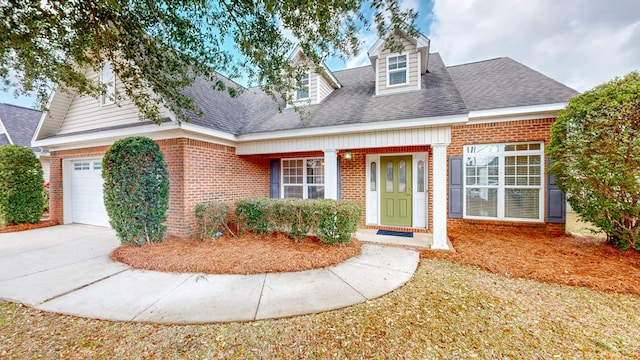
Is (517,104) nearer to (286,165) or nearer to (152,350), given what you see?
(286,165)

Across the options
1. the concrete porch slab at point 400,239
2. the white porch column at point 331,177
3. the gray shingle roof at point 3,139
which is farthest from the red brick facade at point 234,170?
the gray shingle roof at point 3,139

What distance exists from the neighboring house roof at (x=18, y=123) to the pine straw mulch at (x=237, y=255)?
15.3 m

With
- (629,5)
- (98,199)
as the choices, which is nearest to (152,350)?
(98,199)

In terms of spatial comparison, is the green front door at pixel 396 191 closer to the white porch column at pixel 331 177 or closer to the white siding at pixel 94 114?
the white porch column at pixel 331 177

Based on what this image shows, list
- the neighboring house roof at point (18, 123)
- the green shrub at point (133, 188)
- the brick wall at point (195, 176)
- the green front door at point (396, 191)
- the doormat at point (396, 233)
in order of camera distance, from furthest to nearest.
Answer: the neighboring house roof at point (18, 123), the green front door at point (396, 191), the doormat at point (396, 233), the brick wall at point (195, 176), the green shrub at point (133, 188)

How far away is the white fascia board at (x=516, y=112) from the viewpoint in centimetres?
604

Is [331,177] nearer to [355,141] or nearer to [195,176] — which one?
[355,141]

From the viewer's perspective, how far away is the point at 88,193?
812 centimetres

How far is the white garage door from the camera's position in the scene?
787 cm

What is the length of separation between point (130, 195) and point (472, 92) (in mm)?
9820

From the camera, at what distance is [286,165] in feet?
28.5

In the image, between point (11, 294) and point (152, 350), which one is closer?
point (152, 350)

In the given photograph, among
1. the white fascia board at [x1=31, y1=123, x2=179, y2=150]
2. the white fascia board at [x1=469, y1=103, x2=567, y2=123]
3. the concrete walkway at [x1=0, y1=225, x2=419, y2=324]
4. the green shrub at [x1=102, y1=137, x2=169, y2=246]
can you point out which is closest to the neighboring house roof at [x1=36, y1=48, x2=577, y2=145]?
the white fascia board at [x1=469, y1=103, x2=567, y2=123]

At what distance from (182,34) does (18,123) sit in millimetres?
19786
